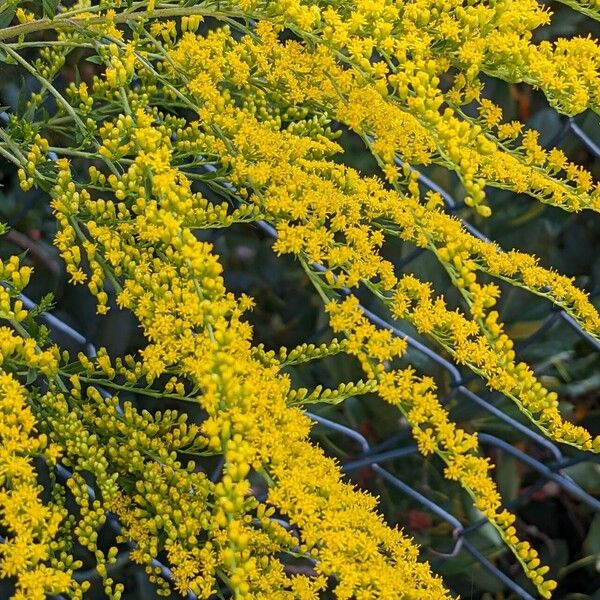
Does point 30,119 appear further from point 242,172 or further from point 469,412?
point 469,412

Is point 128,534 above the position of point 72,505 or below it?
above

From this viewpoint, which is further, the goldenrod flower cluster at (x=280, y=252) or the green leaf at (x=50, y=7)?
the green leaf at (x=50, y=7)

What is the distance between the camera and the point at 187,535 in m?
0.74

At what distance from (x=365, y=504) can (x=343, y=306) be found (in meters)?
0.17

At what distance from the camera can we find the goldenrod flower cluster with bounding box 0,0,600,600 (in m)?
0.67

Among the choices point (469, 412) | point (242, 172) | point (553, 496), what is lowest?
point (553, 496)

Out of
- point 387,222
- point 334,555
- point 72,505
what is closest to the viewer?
point 334,555

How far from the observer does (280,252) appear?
2.57 ft

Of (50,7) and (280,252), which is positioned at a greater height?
(50,7)

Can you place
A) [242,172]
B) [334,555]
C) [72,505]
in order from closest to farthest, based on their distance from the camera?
1. [334,555]
2. [242,172]
3. [72,505]

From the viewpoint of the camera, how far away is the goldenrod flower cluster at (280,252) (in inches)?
26.2

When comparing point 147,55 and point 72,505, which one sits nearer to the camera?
point 147,55

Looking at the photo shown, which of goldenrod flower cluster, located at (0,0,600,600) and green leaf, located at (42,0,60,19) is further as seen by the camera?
green leaf, located at (42,0,60,19)

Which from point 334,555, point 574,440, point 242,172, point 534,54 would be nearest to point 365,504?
point 334,555
